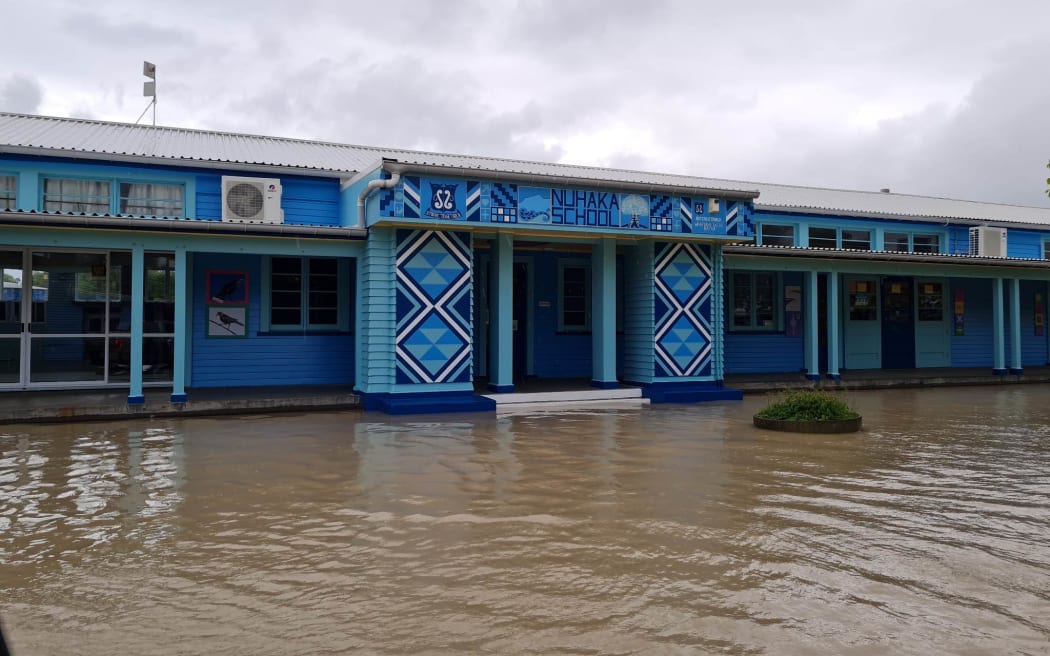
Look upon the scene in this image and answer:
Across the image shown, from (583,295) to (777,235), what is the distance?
18.6 feet

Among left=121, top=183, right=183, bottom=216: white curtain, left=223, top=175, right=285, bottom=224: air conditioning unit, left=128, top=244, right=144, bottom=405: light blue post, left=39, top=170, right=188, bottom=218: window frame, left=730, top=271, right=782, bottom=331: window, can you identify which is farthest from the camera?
left=730, top=271, right=782, bottom=331: window

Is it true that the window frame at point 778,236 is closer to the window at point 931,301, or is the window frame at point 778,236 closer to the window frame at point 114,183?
the window at point 931,301

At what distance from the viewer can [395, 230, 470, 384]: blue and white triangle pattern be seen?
12352mm

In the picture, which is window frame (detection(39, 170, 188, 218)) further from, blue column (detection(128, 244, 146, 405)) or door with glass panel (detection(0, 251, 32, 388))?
blue column (detection(128, 244, 146, 405))

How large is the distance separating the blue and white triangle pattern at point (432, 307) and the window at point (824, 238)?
1024 centimetres

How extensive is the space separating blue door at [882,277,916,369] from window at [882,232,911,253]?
3.17 ft

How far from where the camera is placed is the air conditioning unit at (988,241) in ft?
65.4

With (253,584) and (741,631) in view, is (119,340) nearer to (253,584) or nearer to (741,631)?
(253,584)

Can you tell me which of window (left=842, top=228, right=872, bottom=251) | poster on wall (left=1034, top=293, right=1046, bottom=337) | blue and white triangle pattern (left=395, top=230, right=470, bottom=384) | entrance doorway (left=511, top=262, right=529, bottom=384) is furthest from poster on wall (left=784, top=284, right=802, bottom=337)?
blue and white triangle pattern (left=395, top=230, right=470, bottom=384)

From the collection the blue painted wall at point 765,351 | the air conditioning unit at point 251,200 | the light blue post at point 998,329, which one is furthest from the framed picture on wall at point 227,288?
the light blue post at point 998,329

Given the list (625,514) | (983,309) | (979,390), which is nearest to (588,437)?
(625,514)

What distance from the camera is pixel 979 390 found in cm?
1625

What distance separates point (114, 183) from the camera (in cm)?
1335

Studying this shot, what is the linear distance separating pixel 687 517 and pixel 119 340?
1066 centimetres
